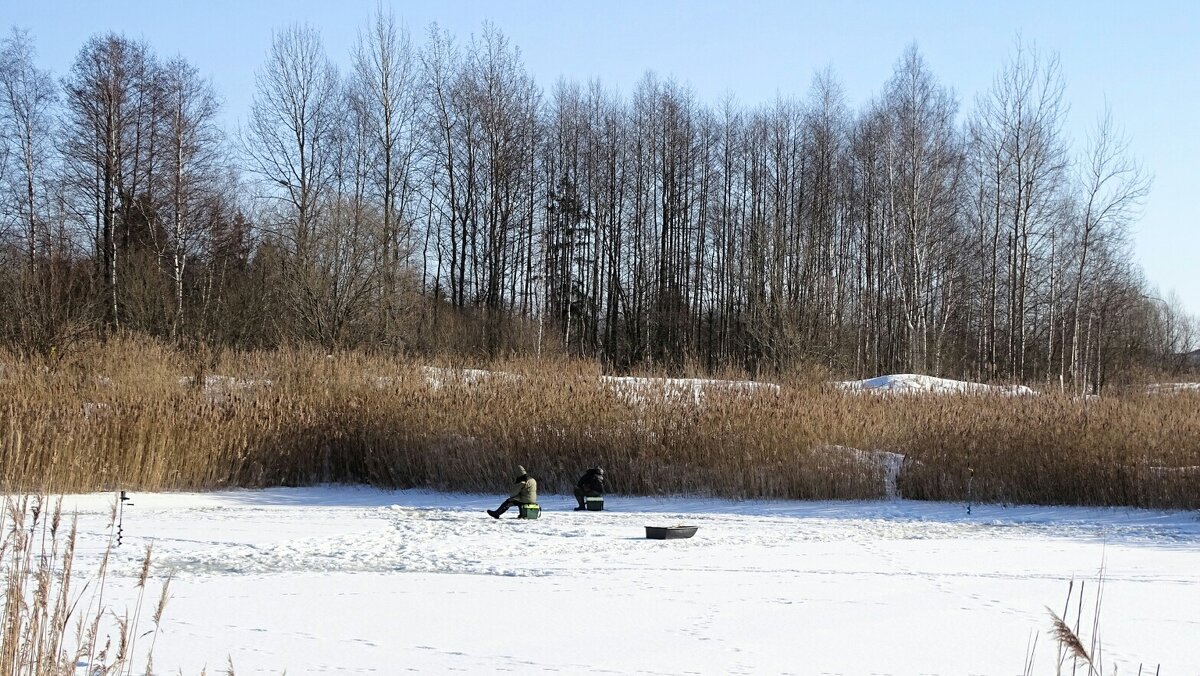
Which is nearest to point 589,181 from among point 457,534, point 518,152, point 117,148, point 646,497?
point 518,152

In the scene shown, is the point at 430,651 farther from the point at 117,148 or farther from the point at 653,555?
the point at 117,148

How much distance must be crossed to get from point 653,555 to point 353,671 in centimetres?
362

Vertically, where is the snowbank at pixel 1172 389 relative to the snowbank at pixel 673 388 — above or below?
above

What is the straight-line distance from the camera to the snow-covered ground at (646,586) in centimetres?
437

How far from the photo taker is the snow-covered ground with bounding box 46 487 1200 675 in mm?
4367

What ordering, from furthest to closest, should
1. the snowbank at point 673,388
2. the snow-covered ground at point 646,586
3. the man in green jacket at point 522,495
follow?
the snowbank at point 673,388 < the man in green jacket at point 522,495 < the snow-covered ground at point 646,586

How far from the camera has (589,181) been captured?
32.5m

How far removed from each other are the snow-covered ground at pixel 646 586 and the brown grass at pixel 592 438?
0.62m

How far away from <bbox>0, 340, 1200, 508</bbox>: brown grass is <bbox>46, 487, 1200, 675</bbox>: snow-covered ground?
618 mm

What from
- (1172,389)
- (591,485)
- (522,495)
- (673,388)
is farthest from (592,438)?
(1172,389)

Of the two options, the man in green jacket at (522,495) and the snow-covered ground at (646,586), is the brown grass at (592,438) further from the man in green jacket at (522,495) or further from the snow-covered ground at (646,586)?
the man in green jacket at (522,495)

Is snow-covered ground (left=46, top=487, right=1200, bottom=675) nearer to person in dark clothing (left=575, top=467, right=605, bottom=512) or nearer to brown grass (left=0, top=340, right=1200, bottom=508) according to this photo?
person in dark clothing (left=575, top=467, right=605, bottom=512)

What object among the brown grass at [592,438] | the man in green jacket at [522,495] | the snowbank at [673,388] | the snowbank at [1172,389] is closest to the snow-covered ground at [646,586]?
the man in green jacket at [522,495]

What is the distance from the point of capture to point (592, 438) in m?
11.7
